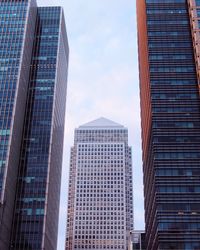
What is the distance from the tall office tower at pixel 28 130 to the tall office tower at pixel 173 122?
153 feet

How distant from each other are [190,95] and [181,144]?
18546 millimetres

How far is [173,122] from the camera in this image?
134125 mm

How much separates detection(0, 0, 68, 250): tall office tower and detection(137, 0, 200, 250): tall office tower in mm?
46525

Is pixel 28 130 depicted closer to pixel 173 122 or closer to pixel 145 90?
pixel 145 90

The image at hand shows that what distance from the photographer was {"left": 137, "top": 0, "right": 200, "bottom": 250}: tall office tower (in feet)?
387

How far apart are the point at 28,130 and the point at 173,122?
6878 cm

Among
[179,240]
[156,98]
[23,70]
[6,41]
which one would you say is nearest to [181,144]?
[156,98]

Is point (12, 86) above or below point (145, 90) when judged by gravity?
above

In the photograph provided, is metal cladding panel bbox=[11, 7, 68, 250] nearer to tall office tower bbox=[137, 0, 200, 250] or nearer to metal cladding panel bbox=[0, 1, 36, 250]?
metal cladding panel bbox=[0, 1, 36, 250]

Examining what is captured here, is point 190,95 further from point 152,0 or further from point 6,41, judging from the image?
point 6,41

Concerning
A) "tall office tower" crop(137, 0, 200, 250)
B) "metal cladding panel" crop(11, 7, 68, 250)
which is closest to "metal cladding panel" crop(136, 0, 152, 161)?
"tall office tower" crop(137, 0, 200, 250)

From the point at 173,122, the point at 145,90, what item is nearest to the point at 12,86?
the point at 145,90

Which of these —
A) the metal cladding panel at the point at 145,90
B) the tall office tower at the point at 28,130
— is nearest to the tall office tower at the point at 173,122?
the metal cladding panel at the point at 145,90

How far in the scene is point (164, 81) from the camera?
142m
